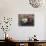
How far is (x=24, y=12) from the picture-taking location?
16.4 feet

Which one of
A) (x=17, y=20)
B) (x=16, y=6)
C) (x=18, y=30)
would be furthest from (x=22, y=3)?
(x=18, y=30)

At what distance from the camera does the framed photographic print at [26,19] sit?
16.5 feet

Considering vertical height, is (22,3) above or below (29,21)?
above

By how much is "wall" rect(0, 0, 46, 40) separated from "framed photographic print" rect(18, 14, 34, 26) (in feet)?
0.38

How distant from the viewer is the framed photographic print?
16.5 ft

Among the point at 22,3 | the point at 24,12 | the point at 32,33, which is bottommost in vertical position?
the point at 32,33

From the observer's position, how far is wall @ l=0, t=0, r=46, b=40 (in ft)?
16.4

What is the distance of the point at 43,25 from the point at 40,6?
737 mm

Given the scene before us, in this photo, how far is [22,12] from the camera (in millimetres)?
5012

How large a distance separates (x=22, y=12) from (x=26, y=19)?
31 cm

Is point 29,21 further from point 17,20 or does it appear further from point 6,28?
point 6,28

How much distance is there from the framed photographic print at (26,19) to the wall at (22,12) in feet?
0.38

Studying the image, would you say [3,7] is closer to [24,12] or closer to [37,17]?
[24,12]

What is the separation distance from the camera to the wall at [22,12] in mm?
4992
